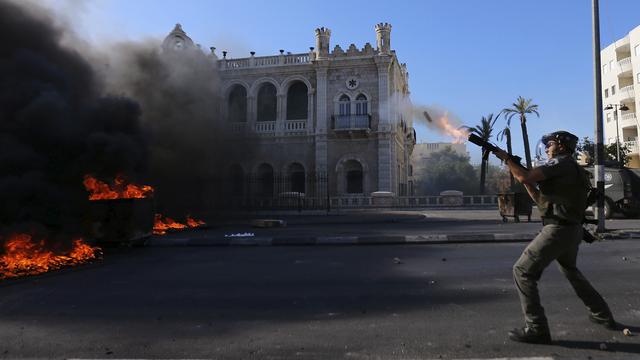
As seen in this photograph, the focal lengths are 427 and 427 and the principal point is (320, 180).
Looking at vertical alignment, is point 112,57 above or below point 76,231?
above

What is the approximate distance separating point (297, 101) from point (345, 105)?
12.6 feet

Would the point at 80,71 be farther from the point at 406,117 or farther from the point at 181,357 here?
the point at 406,117

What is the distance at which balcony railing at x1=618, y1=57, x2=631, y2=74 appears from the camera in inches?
1714

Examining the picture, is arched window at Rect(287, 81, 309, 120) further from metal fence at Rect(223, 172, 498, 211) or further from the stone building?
metal fence at Rect(223, 172, 498, 211)

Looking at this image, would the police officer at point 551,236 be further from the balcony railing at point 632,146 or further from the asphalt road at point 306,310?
the balcony railing at point 632,146

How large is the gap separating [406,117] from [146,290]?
3114 cm

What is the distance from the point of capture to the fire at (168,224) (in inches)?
489

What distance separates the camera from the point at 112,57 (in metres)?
13.9

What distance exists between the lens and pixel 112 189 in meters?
9.23

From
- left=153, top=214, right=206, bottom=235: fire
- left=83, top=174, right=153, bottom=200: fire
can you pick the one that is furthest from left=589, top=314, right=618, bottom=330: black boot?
left=153, top=214, right=206, bottom=235: fire

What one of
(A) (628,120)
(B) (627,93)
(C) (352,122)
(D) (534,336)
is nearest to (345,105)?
(C) (352,122)

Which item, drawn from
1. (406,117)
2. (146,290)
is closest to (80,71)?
(146,290)

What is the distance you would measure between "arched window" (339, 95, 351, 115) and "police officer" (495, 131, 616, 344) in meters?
27.2

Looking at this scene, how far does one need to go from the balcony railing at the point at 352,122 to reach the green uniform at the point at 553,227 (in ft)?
85.9
